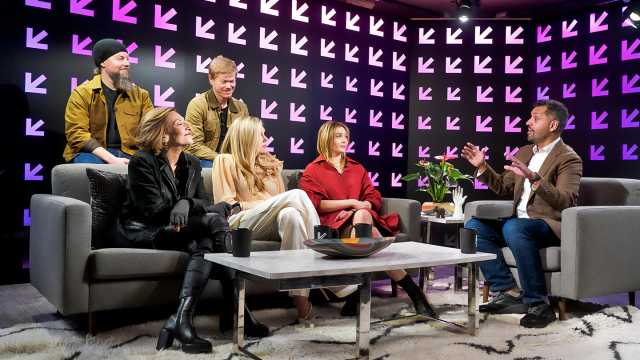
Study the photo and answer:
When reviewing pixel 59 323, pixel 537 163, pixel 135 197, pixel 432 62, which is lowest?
pixel 59 323

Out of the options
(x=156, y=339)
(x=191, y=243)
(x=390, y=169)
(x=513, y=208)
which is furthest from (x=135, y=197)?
(x=390, y=169)

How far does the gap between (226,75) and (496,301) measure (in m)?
2.78

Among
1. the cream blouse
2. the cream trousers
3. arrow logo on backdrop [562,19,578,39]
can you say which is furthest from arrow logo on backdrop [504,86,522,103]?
the cream trousers

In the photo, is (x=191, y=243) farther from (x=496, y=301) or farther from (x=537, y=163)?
(x=537, y=163)

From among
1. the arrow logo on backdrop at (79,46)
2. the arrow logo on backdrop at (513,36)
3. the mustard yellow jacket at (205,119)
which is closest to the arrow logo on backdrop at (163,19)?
the arrow logo on backdrop at (79,46)

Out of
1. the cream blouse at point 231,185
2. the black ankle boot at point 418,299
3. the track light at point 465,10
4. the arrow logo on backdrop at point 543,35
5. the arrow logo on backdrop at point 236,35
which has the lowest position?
the black ankle boot at point 418,299

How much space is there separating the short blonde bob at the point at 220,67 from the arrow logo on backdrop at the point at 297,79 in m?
0.87

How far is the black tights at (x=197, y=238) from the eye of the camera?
2199 millimetres

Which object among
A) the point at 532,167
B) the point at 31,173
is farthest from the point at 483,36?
the point at 31,173

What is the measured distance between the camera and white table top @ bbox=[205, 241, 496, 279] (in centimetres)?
169

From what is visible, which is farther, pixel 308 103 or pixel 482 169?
pixel 308 103

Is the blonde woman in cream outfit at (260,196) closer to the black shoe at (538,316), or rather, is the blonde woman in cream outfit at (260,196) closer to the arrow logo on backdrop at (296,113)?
the black shoe at (538,316)

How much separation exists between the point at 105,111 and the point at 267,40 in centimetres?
186

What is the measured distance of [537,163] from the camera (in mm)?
3197
